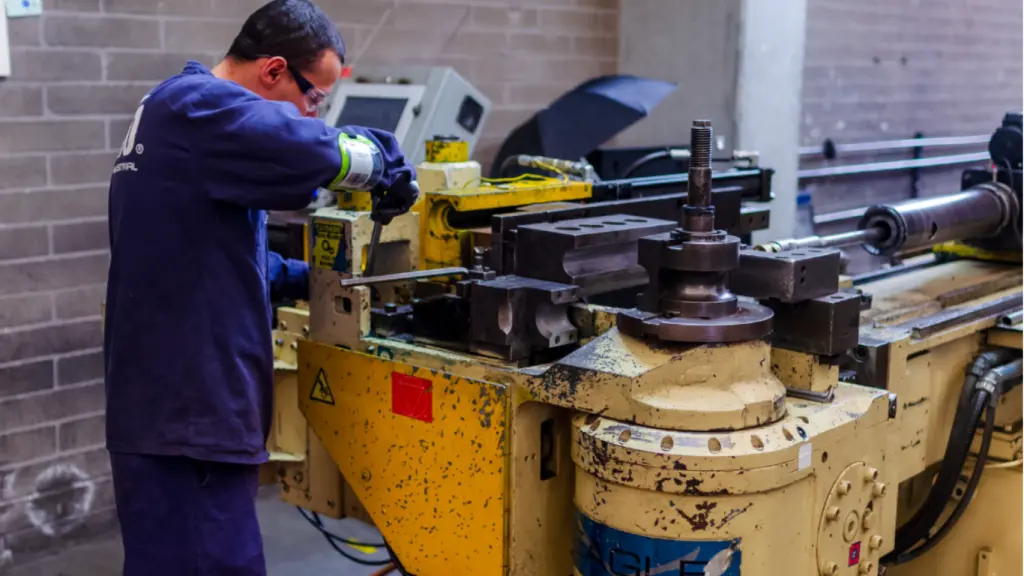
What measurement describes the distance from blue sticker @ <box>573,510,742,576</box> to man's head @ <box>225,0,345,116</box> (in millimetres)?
833

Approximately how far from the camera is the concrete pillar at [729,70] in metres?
4.16

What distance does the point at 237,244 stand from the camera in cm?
170

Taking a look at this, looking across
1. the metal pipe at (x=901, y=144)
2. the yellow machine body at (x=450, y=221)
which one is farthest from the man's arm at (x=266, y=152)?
the metal pipe at (x=901, y=144)

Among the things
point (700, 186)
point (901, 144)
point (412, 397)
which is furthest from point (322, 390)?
point (901, 144)

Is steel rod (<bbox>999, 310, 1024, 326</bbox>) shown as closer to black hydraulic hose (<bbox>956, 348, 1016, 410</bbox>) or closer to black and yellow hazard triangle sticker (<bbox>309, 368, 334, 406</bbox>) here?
black hydraulic hose (<bbox>956, 348, 1016, 410</bbox>)

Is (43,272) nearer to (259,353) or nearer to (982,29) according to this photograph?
(259,353)

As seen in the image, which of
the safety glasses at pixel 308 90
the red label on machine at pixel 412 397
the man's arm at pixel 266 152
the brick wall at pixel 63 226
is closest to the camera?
the man's arm at pixel 266 152

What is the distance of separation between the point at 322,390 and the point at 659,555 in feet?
2.10

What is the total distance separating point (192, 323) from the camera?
66.4 inches

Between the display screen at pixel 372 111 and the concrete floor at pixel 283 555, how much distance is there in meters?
1.17

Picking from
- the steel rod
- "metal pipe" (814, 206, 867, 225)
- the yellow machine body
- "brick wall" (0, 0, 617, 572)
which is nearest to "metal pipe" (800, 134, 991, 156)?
"metal pipe" (814, 206, 867, 225)

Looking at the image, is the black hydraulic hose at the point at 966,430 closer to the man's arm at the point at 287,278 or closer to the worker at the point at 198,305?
the worker at the point at 198,305

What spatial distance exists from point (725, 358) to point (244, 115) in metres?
0.74

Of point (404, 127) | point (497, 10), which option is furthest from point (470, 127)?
point (497, 10)
